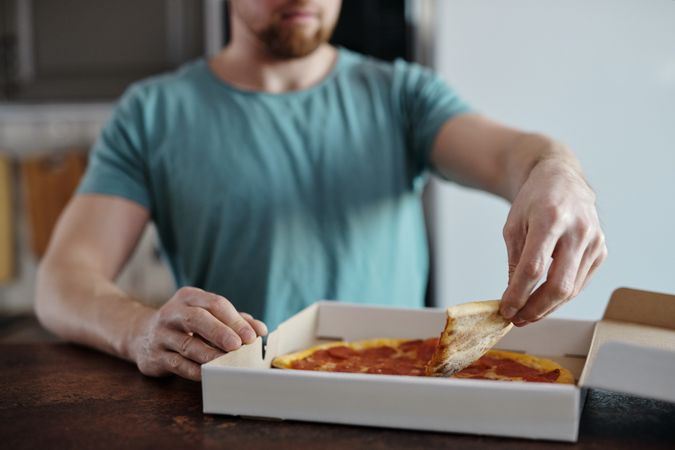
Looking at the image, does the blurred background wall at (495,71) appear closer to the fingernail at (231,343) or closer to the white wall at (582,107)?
the white wall at (582,107)

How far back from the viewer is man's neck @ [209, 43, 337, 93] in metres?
1.65

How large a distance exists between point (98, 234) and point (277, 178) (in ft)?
1.23

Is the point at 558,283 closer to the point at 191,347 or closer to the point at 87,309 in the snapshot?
the point at 191,347

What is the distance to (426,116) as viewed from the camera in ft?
5.33

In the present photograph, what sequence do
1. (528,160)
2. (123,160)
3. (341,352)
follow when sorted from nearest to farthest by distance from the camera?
(341,352)
(528,160)
(123,160)

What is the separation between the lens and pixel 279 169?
5.20 feet

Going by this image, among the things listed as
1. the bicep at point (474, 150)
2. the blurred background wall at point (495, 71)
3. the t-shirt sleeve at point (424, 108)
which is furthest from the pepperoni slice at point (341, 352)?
the blurred background wall at point (495, 71)

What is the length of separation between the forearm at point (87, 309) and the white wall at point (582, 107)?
3.97ft

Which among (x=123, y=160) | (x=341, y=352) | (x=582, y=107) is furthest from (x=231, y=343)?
(x=582, y=107)

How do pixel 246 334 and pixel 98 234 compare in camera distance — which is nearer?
pixel 246 334

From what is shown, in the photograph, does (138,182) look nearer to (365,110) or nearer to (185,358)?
(365,110)

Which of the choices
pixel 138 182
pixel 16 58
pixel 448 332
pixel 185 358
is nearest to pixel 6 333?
pixel 16 58

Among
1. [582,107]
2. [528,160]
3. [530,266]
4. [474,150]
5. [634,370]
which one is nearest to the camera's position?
[634,370]

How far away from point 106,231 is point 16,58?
1.61 metres
